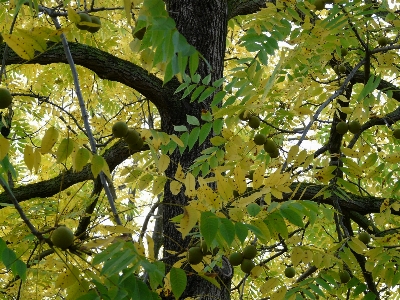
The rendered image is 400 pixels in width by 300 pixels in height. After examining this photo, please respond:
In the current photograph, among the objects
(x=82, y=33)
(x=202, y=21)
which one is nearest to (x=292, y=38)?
(x=202, y=21)

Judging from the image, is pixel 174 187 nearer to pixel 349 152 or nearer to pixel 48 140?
pixel 48 140

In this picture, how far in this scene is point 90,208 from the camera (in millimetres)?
→ 3143

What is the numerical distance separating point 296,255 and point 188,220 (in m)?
0.74

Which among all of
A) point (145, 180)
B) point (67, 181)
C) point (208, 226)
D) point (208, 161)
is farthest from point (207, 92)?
point (67, 181)

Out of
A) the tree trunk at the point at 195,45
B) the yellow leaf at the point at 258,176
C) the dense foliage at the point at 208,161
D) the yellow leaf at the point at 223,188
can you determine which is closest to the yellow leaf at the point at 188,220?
the dense foliage at the point at 208,161

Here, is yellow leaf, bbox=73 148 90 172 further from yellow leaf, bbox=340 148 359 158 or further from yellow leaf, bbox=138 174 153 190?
yellow leaf, bbox=340 148 359 158

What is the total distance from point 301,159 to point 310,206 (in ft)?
1.06

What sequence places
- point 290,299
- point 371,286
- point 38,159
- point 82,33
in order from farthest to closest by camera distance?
point 82,33 < point 371,286 < point 290,299 < point 38,159

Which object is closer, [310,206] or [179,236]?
[310,206]

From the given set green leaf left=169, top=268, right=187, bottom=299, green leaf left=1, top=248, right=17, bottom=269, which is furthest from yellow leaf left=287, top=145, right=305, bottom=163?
green leaf left=1, top=248, right=17, bottom=269

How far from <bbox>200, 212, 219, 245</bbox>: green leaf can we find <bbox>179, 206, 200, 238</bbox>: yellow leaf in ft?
0.09

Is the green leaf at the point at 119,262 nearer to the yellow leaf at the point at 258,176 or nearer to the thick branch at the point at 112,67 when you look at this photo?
the yellow leaf at the point at 258,176

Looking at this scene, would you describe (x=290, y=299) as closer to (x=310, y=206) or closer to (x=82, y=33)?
(x=310, y=206)

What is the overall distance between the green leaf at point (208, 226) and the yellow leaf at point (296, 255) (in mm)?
671
